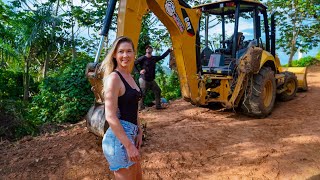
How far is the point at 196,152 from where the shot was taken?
15.0 ft

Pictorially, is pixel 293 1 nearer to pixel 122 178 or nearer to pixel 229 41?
pixel 229 41

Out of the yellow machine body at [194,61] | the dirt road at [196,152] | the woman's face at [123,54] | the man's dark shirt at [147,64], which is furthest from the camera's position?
the man's dark shirt at [147,64]

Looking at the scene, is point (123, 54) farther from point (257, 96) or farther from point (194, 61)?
point (257, 96)

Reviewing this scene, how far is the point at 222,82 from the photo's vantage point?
21.2ft

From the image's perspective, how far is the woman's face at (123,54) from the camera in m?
2.34

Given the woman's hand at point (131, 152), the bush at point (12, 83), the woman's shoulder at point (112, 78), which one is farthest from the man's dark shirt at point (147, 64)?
the bush at point (12, 83)

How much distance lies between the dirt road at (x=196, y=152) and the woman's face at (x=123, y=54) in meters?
1.97

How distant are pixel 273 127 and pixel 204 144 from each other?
5.61 ft

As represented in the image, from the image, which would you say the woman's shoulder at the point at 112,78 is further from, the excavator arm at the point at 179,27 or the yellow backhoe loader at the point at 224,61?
the yellow backhoe loader at the point at 224,61

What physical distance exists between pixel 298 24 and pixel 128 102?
1671cm

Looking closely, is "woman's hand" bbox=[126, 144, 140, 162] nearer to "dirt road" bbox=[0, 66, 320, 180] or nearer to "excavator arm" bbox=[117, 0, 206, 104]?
"dirt road" bbox=[0, 66, 320, 180]

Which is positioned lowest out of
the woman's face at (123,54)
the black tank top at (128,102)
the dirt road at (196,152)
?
the dirt road at (196,152)

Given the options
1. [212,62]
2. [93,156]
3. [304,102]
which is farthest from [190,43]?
[304,102]

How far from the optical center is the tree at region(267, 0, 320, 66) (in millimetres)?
15406
